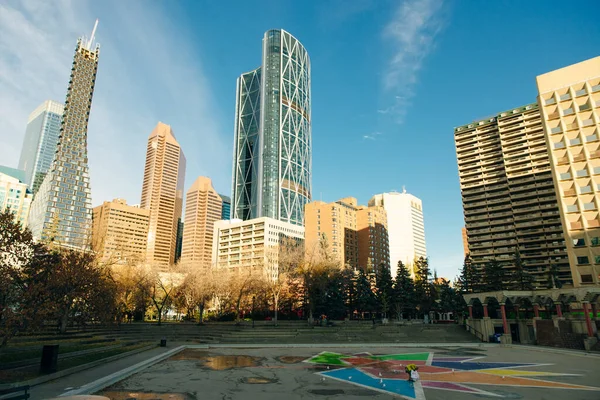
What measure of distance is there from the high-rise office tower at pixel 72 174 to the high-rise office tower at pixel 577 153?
15286 centimetres

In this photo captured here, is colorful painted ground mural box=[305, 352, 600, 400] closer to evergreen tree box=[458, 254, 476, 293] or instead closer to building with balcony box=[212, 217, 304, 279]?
evergreen tree box=[458, 254, 476, 293]

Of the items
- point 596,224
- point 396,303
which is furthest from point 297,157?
point 596,224

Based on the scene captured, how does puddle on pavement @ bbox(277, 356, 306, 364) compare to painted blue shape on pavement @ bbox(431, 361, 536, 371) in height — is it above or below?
above

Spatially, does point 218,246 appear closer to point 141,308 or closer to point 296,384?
point 141,308

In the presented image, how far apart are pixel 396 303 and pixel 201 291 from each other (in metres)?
36.2

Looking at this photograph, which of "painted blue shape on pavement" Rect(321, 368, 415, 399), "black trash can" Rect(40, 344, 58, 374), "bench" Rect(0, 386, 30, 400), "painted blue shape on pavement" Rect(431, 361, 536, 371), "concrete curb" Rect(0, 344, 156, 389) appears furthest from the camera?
"painted blue shape on pavement" Rect(431, 361, 536, 371)

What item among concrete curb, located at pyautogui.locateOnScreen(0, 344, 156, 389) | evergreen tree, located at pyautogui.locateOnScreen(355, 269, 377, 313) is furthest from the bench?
evergreen tree, located at pyautogui.locateOnScreen(355, 269, 377, 313)

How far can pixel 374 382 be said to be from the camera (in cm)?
1812

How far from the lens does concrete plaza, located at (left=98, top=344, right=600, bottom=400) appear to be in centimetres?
1529

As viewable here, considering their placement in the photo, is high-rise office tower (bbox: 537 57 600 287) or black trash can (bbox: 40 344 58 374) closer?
black trash can (bbox: 40 344 58 374)

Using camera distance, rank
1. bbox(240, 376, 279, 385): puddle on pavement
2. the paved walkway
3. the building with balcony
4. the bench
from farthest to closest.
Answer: the building with balcony, bbox(240, 376, 279, 385): puddle on pavement, the paved walkway, the bench

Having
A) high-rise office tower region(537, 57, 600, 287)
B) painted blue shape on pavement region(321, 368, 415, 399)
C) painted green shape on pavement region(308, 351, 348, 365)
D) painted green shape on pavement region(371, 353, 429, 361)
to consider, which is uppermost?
high-rise office tower region(537, 57, 600, 287)

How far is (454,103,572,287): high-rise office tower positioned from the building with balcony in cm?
7031

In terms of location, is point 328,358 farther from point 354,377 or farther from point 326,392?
point 326,392
